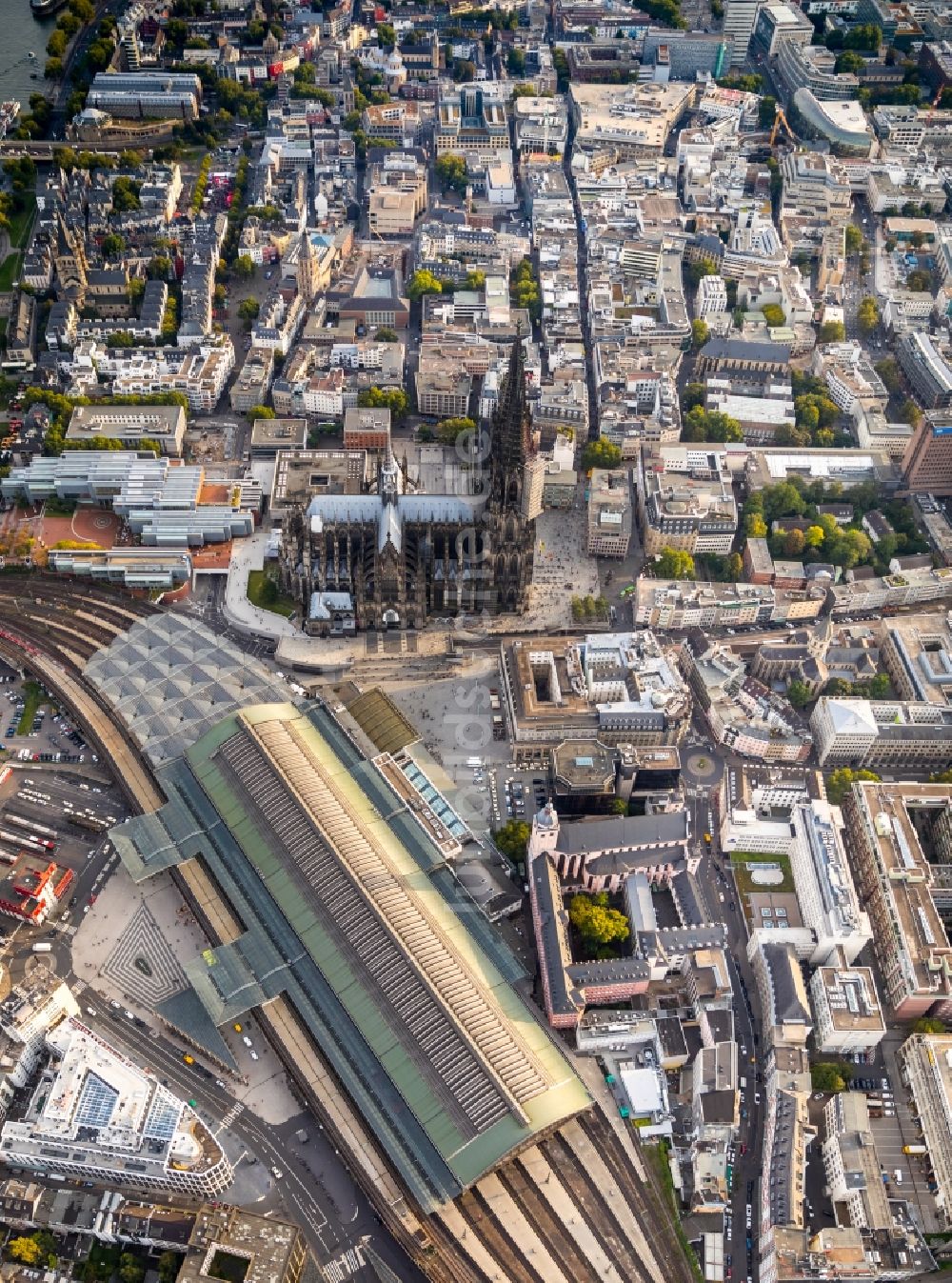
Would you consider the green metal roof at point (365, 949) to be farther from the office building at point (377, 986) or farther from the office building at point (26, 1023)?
the office building at point (26, 1023)

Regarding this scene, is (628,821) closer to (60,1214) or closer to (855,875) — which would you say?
(855,875)

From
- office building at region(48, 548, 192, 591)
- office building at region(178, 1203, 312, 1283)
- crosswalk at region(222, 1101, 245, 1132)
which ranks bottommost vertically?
crosswalk at region(222, 1101, 245, 1132)

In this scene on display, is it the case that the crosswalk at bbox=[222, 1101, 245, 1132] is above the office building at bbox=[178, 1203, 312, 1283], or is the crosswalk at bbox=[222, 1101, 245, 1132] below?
below

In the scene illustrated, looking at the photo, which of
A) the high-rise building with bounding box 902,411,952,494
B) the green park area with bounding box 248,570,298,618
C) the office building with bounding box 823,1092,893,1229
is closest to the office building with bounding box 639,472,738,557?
the high-rise building with bounding box 902,411,952,494

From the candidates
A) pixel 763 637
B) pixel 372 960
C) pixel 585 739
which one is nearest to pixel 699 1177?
pixel 372 960

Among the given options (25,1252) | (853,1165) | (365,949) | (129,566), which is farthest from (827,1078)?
(129,566)

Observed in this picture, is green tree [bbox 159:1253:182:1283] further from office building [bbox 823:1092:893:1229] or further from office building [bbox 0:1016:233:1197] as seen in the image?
office building [bbox 823:1092:893:1229]

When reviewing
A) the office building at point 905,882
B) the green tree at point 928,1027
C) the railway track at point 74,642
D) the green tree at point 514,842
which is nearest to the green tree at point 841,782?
the office building at point 905,882
